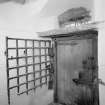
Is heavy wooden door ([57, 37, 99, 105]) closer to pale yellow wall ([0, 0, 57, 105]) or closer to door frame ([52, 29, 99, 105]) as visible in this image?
door frame ([52, 29, 99, 105])

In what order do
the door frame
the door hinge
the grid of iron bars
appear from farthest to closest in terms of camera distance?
the door hinge, the grid of iron bars, the door frame

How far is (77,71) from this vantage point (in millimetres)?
1287

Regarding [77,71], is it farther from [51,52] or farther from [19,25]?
[19,25]

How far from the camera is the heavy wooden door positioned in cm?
116

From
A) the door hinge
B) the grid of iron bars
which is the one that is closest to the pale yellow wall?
the grid of iron bars

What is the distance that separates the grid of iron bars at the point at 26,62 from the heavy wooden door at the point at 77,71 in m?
Answer: 0.19

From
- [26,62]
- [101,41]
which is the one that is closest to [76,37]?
[101,41]

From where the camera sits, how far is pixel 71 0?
1.21 m

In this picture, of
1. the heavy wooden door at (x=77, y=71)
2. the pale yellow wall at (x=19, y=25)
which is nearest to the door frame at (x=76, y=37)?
the heavy wooden door at (x=77, y=71)

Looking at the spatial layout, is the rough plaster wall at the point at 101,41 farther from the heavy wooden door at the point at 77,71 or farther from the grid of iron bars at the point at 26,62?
the grid of iron bars at the point at 26,62

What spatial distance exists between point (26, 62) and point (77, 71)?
1.96ft

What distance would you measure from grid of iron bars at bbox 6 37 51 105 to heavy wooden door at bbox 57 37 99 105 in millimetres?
193

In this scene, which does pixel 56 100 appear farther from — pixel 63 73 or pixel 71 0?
pixel 71 0

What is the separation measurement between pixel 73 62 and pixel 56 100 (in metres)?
0.56
